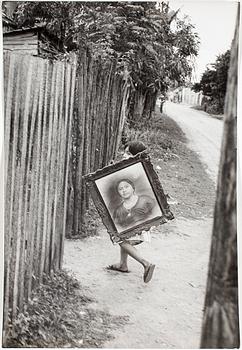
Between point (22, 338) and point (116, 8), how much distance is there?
7.03ft

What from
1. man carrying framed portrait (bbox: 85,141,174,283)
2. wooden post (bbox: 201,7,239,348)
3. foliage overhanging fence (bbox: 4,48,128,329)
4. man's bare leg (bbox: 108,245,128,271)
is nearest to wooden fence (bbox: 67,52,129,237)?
foliage overhanging fence (bbox: 4,48,128,329)

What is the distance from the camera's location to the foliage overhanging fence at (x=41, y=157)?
8.59 ft

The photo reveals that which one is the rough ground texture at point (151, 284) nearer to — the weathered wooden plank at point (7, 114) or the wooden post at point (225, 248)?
the wooden post at point (225, 248)

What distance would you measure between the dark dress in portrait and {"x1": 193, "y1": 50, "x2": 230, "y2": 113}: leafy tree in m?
0.76

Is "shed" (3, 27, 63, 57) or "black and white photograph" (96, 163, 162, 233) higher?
"shed" (3, 27, 63, 57)

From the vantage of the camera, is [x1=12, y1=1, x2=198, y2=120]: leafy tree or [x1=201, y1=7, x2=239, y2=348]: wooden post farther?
[x1=12, y1=1, x2=198, y2=120]: leafy tree

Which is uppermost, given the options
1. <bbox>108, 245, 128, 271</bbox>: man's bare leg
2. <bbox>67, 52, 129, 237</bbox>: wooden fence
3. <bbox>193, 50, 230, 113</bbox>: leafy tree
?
<bbox>193, 50, 230, 113</bbox>: leafy tree

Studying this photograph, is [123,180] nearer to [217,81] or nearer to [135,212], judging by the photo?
[135,212]

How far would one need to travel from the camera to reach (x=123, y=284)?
3.24m

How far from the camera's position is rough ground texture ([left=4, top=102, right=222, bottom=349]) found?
278 centimetres

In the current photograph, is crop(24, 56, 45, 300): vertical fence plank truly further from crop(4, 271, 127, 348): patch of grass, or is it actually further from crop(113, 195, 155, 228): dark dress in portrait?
crop(113, 195, 155, 228): dark dress in portrait

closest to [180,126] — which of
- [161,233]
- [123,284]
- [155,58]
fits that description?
→ [155,58]

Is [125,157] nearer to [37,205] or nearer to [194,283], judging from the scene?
[37,205]

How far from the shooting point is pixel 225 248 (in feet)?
6.91
